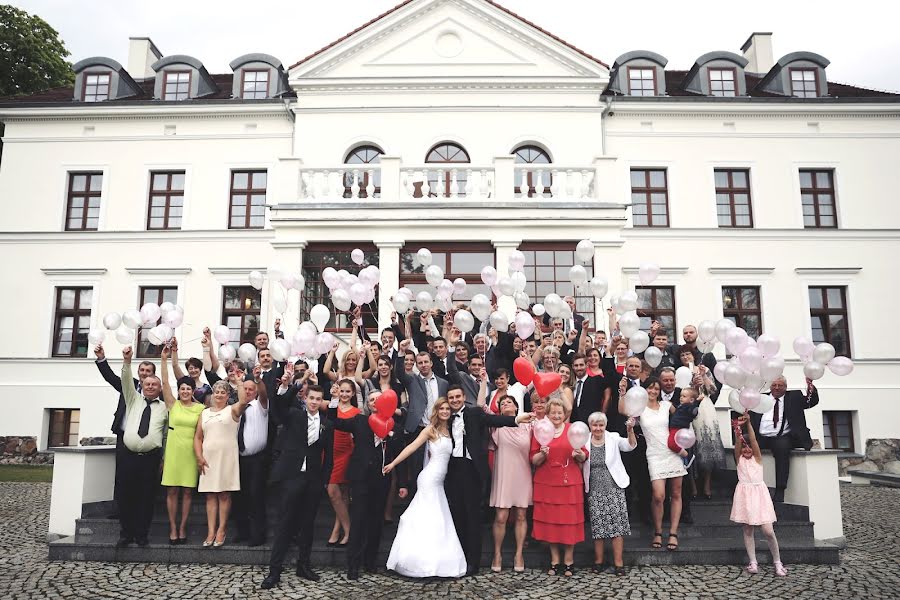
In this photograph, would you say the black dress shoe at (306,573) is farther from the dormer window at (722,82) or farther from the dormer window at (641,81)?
the dormer window at (722,82)

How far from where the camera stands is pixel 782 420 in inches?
292

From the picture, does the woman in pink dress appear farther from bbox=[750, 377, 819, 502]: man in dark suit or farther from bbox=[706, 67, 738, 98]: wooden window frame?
bbox=[706, 67, 738, 98]: wooden window frame

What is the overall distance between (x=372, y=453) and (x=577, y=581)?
2208 mm

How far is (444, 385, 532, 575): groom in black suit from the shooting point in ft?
19.2

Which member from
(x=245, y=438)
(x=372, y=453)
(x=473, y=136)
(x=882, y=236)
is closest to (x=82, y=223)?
(x=473, y=136)

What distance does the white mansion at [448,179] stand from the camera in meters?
16.1

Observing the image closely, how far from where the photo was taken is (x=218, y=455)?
634 centimetres

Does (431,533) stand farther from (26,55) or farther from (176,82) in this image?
(26,55)

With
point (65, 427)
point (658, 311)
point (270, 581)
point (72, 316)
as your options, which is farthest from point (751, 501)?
point (72, 316)

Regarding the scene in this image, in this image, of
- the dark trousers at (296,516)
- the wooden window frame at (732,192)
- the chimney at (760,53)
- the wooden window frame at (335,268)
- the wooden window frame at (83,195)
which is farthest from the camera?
the chimney at (760,53)

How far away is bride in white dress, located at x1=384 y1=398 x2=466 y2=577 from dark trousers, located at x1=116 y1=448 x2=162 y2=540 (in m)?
2.60

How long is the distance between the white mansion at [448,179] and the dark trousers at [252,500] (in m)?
9.31

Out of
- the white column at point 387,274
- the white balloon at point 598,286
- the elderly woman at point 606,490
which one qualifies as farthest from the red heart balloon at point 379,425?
the white column at point 387,274

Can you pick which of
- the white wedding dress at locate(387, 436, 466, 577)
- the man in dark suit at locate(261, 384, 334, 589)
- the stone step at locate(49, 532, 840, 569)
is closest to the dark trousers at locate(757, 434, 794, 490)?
the stone step at locate(49, 532, 840, 569)
